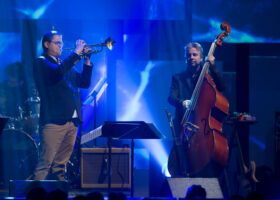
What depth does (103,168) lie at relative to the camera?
5695 mm

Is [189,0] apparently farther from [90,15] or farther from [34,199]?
[34,199]

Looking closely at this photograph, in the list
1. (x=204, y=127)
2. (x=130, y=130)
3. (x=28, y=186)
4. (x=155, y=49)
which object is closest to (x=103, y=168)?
(x=130, y=130)

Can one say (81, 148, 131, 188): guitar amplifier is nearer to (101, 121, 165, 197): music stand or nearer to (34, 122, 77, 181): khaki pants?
(34, 122, 77, 181): khaki pants

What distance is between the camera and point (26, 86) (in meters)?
6.67

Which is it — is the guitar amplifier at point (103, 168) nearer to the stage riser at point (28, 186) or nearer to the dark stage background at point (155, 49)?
the dark stage background at point (155, 49)

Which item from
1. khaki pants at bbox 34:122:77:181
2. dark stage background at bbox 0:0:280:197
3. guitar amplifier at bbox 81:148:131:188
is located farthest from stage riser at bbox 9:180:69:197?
dark stage background at bbox 0:0:280:197

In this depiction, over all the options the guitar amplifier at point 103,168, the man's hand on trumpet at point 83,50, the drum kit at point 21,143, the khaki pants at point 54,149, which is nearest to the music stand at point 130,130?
the khaki pants at point 54,149

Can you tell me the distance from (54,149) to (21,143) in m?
1.17

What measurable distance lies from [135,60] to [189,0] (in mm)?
1107

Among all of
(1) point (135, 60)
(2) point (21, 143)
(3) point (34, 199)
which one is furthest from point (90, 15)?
(3) point (34, 199)

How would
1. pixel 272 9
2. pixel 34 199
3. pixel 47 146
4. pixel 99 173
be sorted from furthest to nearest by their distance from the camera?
1. pixel 272 9
2. pixel 99 173
3. pixel 47 146
4. pixel 34 199

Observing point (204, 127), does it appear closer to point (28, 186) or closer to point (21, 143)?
point (28, 186)

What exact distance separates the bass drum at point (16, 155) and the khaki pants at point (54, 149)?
91 centimetres

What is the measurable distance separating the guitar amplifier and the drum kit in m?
0.74
